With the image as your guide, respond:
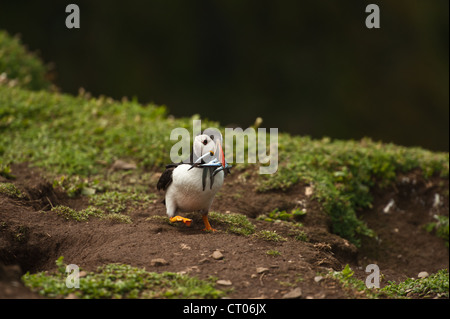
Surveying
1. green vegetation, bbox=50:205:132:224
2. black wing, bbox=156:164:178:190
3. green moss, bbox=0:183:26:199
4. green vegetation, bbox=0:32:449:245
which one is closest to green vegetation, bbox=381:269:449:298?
green vegetation, bbox=0:32:449:245

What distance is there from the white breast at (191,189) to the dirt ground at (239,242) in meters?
0.23

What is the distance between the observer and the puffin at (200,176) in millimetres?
4441

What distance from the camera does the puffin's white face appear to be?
4445 millimetres

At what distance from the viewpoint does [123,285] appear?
3.49 m

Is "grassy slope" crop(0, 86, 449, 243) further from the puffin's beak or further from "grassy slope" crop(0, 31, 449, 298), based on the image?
the puffin's beak

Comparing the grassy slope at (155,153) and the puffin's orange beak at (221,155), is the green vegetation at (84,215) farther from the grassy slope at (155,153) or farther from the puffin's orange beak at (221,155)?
the grassy slope at (155,153)

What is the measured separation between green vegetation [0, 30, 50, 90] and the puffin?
5289 mm

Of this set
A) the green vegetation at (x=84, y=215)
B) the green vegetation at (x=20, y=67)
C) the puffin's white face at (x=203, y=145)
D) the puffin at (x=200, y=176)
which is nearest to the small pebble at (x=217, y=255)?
the puffin at (x=200, y=176)

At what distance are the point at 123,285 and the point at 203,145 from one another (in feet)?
4.45

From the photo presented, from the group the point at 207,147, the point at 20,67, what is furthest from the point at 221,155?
the point at 20,67

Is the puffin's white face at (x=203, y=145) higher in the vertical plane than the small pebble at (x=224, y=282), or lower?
higher

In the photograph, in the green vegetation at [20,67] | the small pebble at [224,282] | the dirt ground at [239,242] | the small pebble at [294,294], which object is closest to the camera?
the small pebble at [294,294]
